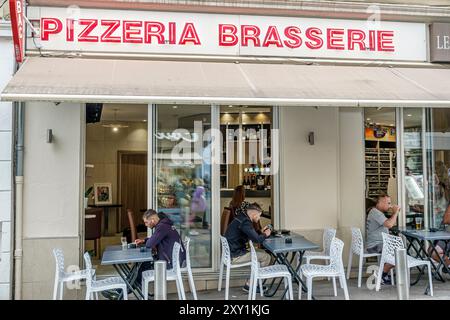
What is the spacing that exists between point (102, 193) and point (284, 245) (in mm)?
6805

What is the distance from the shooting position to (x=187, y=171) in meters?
6.96

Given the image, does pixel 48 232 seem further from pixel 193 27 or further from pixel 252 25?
pixel 252 25

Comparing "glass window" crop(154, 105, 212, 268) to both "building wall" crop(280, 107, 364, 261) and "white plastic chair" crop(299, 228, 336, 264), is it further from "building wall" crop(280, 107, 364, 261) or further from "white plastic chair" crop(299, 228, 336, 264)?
"white plastic chair" crop(299, 228, 336, 264)

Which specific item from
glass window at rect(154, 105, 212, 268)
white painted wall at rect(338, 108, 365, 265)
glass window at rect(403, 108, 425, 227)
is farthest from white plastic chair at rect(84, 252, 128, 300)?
glass window at rect(403, 108, 425, 227)

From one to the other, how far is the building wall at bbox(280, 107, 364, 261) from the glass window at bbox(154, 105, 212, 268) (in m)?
1.23

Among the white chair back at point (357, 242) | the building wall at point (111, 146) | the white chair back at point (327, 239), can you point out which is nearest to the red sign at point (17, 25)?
the white chair back at point (327, 239)

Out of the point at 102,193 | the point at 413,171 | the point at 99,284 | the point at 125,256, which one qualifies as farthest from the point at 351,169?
the point at 102,193

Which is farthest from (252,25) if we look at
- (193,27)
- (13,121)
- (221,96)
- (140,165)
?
(140,165)

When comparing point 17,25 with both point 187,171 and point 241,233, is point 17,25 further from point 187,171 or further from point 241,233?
point 241,233

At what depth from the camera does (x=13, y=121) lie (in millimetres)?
5980

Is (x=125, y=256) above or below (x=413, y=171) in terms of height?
below

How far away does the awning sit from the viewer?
4.88 m

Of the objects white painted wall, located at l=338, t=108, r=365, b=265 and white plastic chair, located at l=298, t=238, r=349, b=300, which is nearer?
white plastic chair, located at l=298, t=238, r=349, b=300
